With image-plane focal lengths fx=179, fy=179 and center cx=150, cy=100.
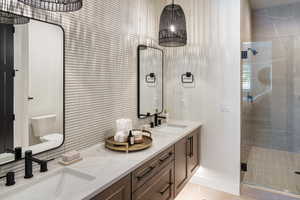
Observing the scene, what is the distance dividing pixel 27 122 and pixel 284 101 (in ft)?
11.6

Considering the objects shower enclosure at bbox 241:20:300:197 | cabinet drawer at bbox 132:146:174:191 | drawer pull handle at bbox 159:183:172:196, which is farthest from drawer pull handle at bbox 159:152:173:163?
shower enclosure at bbox 241:20:300:197

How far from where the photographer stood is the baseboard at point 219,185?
8.02ft

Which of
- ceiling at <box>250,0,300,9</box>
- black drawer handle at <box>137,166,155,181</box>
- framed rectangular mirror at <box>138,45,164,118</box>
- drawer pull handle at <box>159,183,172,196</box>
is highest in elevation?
ceiling at <box>250,0,300,9</box>

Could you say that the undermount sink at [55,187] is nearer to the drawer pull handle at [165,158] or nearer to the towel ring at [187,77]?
the drawer pull handle at [165,158]

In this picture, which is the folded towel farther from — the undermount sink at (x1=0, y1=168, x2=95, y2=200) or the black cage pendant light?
the black cage pendant light

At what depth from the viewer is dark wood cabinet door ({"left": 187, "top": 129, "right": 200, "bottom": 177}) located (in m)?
2.25

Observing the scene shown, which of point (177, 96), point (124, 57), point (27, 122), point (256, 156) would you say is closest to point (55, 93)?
point (27, 122)

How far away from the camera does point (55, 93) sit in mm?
1312

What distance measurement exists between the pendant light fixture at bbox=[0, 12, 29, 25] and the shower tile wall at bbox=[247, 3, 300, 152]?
3131 millimetres

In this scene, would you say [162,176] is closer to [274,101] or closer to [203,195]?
[203,195]

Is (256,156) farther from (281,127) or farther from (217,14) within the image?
(217,14)

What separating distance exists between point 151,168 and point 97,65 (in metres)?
1.01

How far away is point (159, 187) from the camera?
1581 mm

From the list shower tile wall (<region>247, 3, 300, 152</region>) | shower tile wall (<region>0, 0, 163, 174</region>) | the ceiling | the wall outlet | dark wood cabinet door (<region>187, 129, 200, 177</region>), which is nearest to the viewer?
shower tile wall (<region>0, 0, 163, 174</region>)
